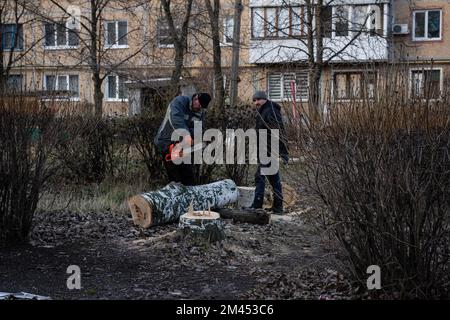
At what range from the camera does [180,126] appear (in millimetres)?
9625

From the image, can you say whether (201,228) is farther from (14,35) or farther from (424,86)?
(14,35)

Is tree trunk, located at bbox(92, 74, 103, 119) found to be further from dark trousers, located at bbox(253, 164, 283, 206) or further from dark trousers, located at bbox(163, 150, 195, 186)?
dark trousers, located at bbox(253, 164, 283, 206)

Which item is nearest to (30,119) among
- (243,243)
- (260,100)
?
(243,243)

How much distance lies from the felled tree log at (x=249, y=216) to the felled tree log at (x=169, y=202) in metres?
0.32

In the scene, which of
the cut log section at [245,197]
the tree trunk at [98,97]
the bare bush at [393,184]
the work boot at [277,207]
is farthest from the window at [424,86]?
the tree trunk at [98,97]

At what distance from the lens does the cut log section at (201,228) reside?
762cm

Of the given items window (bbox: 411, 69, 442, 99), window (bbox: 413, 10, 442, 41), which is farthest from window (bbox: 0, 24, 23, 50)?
window (bbox: 413, 10, 442, 41)

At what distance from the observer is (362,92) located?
5.37m

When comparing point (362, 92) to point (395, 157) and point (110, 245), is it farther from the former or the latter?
point (110, 245)

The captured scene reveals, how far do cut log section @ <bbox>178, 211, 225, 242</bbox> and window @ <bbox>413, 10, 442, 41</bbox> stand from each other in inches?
1117

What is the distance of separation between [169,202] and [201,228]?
1.26 metres

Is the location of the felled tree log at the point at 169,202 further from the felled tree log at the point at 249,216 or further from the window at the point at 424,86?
the window at the point at 424,86
